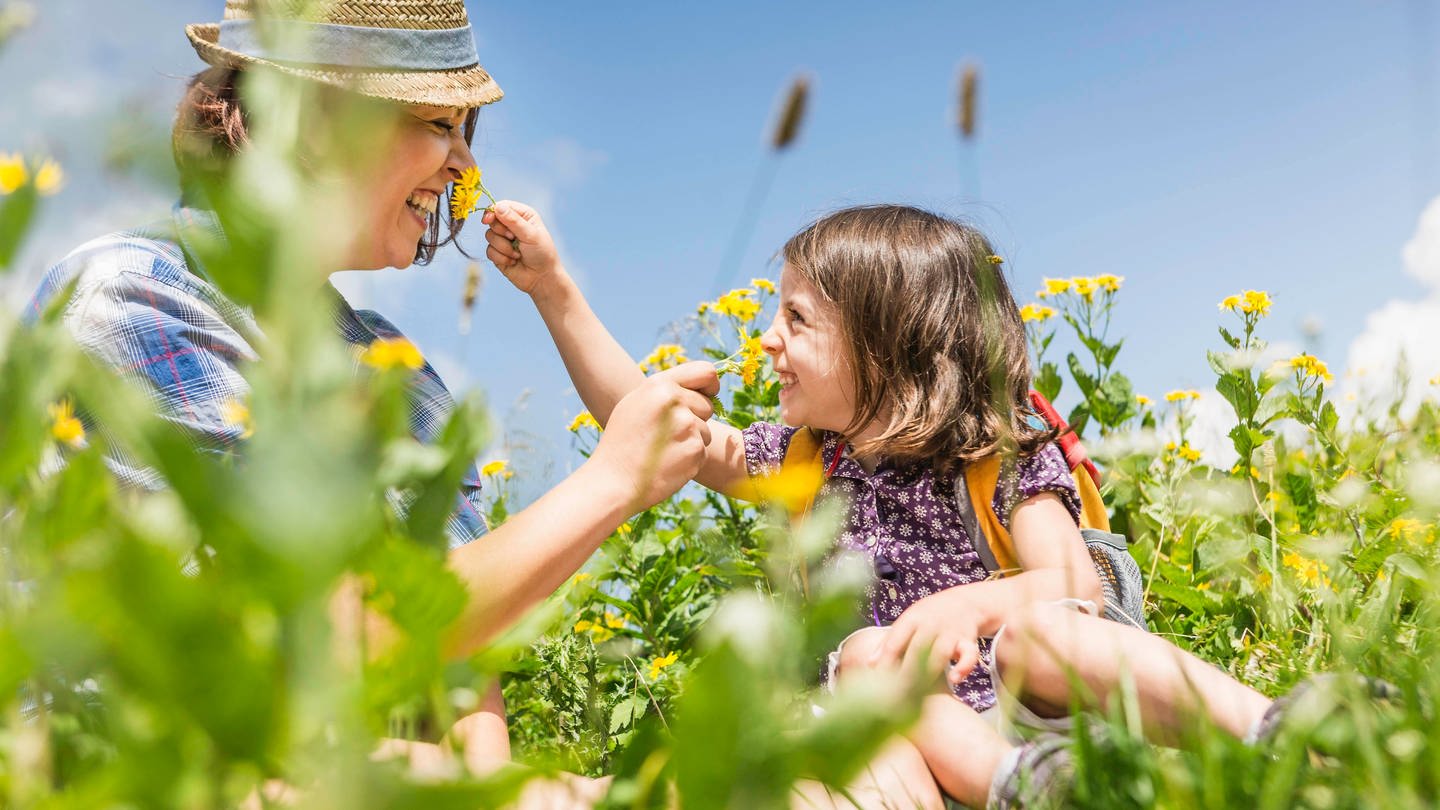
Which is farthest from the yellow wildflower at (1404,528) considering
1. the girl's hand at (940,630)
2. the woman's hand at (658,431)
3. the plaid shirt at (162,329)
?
the plaid shirt at (162,329)

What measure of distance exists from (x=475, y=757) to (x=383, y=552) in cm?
125

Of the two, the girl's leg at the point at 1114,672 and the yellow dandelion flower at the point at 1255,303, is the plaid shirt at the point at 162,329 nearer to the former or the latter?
the girl's leg at the point at 1114,672

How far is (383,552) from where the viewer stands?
0.38 metres

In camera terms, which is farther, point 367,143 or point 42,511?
point 42,511

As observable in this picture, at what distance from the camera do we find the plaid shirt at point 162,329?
1.61m

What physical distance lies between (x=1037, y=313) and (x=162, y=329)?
2.60 metres

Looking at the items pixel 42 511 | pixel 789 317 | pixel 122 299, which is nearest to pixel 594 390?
pixel 789 317

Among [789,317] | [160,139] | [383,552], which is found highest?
[160,139]

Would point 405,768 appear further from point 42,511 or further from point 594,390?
point 594,390

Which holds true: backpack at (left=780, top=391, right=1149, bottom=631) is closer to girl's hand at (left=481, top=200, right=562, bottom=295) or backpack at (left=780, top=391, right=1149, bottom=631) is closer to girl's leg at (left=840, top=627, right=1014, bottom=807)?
girl's leg at (left=840, top=627, right=1014, bottom=807)

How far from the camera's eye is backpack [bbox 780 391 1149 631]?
86.2 inches

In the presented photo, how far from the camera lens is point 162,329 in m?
1.68

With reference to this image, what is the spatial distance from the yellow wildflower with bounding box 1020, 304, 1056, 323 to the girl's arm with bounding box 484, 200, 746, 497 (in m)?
1.25

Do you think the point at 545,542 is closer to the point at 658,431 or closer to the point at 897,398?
the point at 658,431
